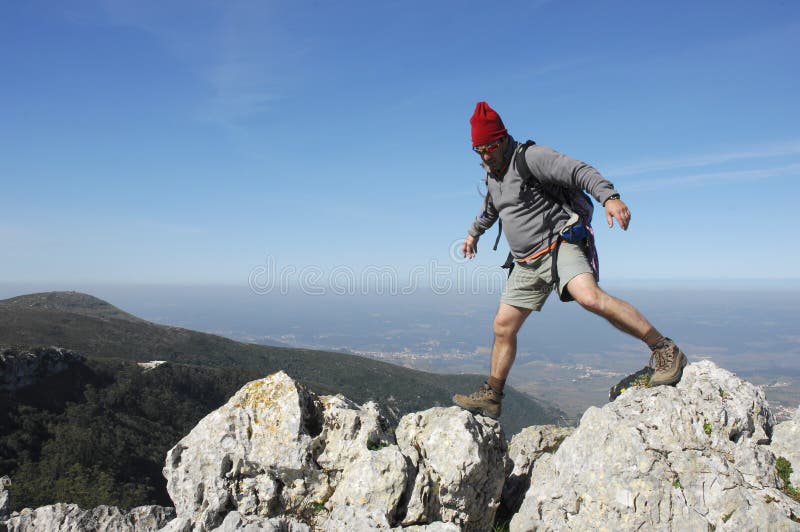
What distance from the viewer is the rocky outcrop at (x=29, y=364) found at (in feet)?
239

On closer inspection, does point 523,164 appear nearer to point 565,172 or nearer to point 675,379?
point 565,172

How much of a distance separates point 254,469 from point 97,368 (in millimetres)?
96747

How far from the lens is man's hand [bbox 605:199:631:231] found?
5.38m

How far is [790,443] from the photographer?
5.89m

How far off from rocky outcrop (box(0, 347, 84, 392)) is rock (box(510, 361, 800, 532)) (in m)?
91.0

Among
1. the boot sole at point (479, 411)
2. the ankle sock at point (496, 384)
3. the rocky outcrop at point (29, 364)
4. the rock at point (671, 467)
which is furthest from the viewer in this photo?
the rocky outcrop at point (29, 364)

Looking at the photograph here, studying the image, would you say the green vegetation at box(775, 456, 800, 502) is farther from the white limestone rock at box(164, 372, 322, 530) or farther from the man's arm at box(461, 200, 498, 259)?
the white limestone rock at box(164, 372, 322, 530)

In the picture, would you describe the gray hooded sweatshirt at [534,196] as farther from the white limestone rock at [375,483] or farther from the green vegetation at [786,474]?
the green vegetation at [786,474]

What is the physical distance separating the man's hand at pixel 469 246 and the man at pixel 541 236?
112 centimetres

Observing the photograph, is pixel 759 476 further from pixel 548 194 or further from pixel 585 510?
pixel 548 194

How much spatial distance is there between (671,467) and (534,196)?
12.0 feet

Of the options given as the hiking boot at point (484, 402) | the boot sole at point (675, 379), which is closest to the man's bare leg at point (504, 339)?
the hiking boot at point (484, 402)

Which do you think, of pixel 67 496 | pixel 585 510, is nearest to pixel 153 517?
pixel 585 510

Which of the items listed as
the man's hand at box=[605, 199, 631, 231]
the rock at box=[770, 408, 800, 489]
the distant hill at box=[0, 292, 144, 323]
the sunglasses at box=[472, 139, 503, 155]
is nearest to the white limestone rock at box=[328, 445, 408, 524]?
the man's hand at box=[605, 199, 631, 231]
